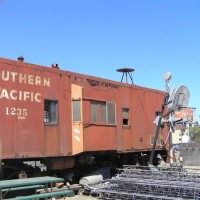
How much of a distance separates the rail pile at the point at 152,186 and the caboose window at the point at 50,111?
224cm

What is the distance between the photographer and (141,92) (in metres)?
15.3

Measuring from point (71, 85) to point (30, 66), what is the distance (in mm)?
1676

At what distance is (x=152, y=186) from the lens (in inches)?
352

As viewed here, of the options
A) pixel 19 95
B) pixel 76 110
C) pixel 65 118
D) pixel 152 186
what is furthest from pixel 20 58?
pixel 152 186

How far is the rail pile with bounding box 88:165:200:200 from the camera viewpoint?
830 cm

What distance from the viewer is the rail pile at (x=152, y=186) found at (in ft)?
27.2

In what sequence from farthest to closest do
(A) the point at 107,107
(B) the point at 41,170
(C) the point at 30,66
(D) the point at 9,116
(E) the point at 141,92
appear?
1. (E) the point at 141,92
2. (A) the point at 107,107
3. (B) the point at 41,170
4. (C) the point at 30,66
5. (D) the point at 9,116

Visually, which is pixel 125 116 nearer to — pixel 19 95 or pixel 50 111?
pixel 50 111

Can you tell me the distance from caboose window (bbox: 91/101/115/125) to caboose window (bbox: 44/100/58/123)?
4.38 feet


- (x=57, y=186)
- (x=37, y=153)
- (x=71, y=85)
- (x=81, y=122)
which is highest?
(x=71, y=85)

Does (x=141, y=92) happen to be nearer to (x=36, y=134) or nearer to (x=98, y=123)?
(x=98, y=123)

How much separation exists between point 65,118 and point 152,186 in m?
3.54

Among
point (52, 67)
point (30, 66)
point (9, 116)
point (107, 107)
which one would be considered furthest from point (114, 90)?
point (9, 116)

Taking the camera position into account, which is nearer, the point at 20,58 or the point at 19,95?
the point at 19,95
